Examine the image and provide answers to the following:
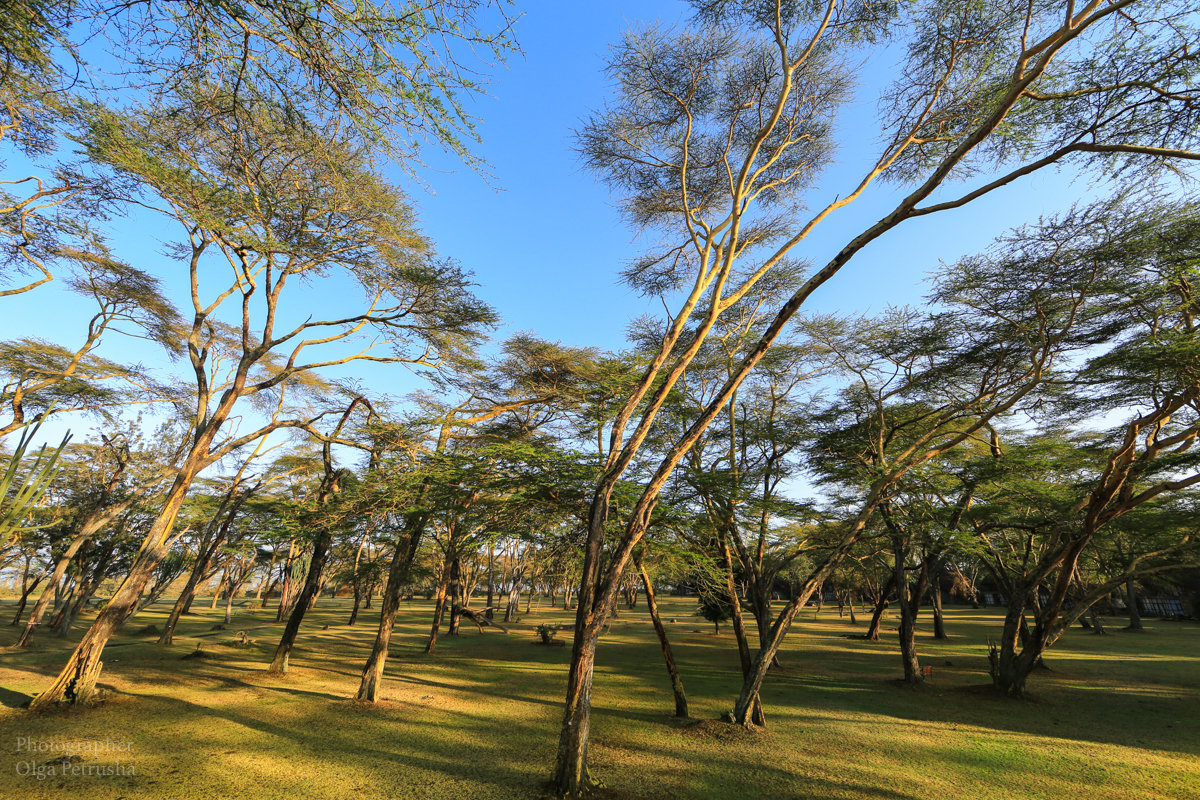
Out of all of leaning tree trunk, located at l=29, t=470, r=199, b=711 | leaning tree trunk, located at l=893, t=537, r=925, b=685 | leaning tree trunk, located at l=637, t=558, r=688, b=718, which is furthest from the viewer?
leaning tree trunk, located at l=893, t=537, r=925, b=685

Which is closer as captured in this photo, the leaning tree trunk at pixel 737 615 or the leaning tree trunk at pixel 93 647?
the leaning tree trunk at pixel 93 647

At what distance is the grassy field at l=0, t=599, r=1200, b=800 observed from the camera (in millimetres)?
4730

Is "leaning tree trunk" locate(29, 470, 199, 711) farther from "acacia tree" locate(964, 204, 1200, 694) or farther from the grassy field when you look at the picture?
"acacia tree" locate(964, 204, 1200, 694)

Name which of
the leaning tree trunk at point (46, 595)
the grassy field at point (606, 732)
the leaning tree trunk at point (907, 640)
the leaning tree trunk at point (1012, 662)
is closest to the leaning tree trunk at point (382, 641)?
the grassy field at point (606, 732)

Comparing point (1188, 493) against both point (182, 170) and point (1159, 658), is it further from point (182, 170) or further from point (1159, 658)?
point (182, 170)

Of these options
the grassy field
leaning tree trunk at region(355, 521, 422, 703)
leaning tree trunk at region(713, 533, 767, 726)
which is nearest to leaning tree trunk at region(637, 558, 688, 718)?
the grassy field

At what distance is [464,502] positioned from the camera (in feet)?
22.6

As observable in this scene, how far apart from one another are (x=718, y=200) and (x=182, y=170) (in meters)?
7.10

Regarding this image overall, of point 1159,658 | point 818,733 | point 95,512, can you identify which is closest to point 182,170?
point 818,733

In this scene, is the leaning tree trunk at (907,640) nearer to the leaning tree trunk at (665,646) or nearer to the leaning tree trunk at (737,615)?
the leaning tree trunk at (737,615)

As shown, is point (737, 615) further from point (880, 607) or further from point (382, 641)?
point (880, 607)

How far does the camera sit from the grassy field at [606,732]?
15.5 feet

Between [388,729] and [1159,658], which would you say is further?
[1159,658]

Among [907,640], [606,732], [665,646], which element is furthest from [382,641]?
[907,640]
